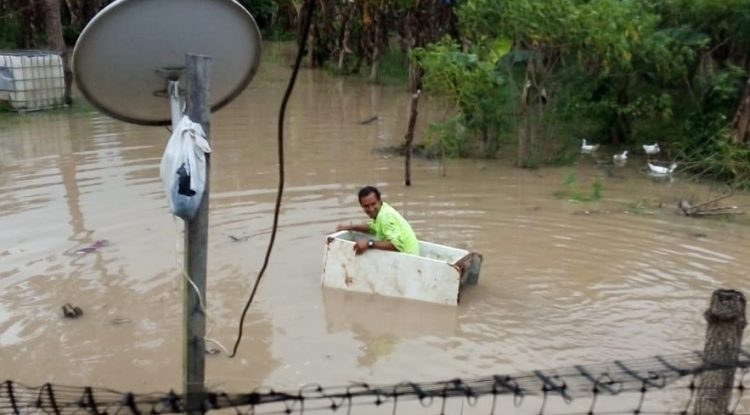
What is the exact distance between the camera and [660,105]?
38.8 ft

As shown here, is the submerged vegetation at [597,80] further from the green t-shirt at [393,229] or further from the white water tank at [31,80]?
the white water tank at [31,80]

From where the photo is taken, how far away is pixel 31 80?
15688 mm

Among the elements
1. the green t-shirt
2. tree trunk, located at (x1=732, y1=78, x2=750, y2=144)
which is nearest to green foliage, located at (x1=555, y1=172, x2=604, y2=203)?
tree trunk, located at (x1=732, y1=78, x2=750, y2=144)

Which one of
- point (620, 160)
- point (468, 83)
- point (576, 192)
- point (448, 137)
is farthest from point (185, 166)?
point (620, 160)

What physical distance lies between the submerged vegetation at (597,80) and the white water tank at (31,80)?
7.75 meters

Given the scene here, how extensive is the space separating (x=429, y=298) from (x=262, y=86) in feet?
47.4

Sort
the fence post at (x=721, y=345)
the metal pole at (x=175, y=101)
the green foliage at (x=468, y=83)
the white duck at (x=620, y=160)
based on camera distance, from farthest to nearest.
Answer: the white duck at (x=620, y=160) → the green foliage at (x=468, y=83) → the metal pole at (x=175, y=101) → the fence post at (x=721, y=345)

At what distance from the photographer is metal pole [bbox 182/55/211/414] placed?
12.4 feet

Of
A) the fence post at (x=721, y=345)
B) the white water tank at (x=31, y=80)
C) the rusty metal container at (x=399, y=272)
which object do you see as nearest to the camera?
the fence post at (x=721, y=345)

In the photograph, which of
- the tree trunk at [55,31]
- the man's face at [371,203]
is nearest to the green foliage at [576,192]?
the man's face at [371,203]

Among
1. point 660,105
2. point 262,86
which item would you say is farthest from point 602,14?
point 262,86

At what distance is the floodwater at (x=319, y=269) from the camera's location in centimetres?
588

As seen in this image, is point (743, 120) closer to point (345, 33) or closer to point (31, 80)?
point (31, 80)

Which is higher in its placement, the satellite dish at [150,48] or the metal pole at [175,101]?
the satellite dish at [150,48]
